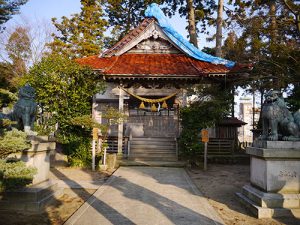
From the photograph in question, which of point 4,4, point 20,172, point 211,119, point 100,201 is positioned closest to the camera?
point 20,172

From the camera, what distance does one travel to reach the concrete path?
5452 mm

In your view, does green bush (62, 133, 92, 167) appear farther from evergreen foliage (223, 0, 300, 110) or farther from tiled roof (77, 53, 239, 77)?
evergreen foliage (223, 0, 300, 110)

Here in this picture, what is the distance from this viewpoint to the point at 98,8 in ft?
91.4

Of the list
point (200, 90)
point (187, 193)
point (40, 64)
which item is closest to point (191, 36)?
point (200, 90)

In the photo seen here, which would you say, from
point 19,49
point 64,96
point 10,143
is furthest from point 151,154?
point 19,49

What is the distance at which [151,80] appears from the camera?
15992 millimetres

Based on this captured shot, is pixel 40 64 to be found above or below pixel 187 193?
above

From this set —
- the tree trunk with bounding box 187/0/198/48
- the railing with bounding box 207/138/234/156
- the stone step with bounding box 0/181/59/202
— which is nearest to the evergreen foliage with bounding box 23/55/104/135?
the stone step with bounding box 0/181/59/202

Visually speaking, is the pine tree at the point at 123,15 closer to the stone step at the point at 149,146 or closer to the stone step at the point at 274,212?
the stone step at the point at 149,146

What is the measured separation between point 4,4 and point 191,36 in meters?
18.7

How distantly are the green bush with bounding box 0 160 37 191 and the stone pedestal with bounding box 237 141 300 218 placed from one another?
15.3 feet

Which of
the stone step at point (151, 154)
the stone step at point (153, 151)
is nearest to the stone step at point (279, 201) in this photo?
the stone step at point (151, 154)

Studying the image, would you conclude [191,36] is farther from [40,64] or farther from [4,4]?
[4,4]

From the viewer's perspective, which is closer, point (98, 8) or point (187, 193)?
point (187, 193)
